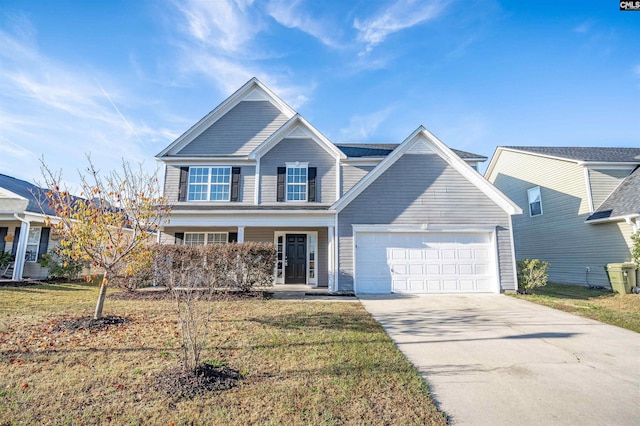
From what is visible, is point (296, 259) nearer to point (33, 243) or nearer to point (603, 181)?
point (33, 243)

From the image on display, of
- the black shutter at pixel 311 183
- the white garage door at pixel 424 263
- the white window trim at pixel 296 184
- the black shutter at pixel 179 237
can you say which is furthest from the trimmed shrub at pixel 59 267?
the white garage door at pixel 424 263

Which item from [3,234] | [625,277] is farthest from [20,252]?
[625,277]

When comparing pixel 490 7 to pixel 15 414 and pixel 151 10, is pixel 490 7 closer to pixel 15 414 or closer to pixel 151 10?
pixel 151 10

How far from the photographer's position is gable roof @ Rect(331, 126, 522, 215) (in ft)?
36.6

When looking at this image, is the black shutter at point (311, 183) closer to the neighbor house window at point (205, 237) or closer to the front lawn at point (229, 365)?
the neighbor house window at point (205, 237)

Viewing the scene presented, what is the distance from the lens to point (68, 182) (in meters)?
7.24

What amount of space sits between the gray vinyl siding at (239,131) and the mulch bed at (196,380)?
11476 millimetres

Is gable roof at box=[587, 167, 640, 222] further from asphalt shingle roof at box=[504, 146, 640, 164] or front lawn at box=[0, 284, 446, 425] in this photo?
front lawn at box=[0, 284, 446, 425]

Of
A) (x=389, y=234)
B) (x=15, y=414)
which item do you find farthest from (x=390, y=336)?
(x=389, y=234)

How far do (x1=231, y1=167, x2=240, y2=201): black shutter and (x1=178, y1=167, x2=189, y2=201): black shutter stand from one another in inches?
80.8

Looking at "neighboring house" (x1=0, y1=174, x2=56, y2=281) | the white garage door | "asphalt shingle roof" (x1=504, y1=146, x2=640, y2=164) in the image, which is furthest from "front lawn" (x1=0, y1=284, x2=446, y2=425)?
"asphalt shingle roof" (x1=504, y1=146, x2=640, y2=164)

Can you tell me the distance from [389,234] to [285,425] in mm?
9080

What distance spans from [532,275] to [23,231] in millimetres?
21217

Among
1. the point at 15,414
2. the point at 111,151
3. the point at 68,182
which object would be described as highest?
the point at 111,151
